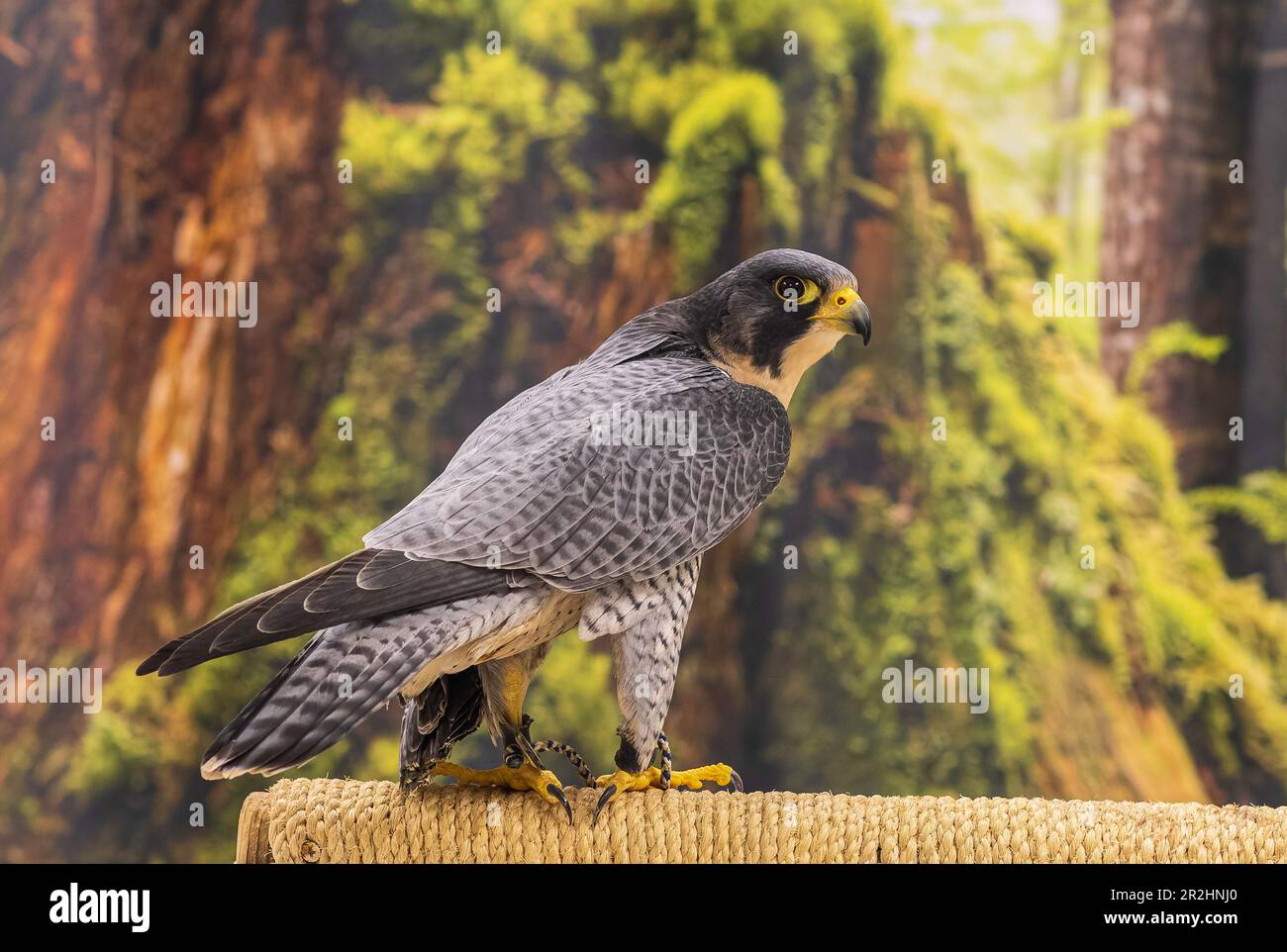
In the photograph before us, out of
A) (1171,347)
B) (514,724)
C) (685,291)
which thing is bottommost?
(514,724)

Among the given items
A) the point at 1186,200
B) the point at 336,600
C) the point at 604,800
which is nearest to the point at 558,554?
the point at 336,600

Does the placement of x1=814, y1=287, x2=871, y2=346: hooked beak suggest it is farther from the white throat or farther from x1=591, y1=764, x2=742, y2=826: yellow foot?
x1=591, y1=764, x2=742, y2=826: yellow foot

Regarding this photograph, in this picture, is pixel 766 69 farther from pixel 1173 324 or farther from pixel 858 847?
pixel 858 847

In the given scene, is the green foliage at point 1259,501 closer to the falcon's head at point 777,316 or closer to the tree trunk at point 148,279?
the falcon's head at point 777,316

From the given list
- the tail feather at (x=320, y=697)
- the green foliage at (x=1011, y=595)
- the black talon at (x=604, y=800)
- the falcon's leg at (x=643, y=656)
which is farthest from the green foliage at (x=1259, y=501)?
the tail feather at (x=320, y=697)

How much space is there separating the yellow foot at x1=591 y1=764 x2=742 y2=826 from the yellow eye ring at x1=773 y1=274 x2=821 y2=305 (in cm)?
89

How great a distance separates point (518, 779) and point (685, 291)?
2.44 meters

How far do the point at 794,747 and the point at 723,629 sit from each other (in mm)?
495

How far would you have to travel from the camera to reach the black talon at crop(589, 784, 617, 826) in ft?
6.56

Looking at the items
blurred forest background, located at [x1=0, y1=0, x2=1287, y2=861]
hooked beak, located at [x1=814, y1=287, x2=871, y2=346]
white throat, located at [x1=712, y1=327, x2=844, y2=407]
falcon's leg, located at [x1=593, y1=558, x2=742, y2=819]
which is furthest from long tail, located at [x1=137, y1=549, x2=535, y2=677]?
blurred forest background, located at [x1=0, y1=0, x2=1287, y2=861]

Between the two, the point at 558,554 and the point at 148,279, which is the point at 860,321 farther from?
the point at 148,279

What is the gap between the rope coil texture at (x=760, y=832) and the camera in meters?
1.98

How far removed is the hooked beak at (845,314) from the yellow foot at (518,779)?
3.18 feet

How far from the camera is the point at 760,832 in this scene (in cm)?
199
